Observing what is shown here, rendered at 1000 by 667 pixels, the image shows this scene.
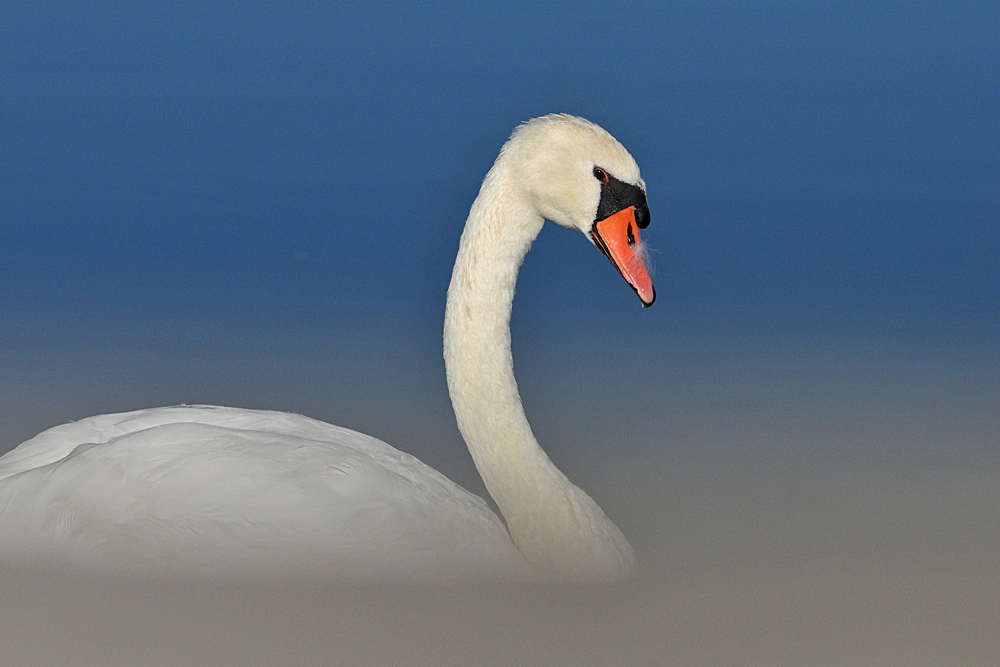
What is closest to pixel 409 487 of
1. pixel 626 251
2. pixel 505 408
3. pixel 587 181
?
pixel 505 408

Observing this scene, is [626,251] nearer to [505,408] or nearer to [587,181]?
[587,181]

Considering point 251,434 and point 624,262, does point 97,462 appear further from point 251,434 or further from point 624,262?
point 624,262

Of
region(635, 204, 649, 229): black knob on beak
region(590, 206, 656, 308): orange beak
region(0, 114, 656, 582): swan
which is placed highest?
region(635, 204, 649, 229): black knob on beak

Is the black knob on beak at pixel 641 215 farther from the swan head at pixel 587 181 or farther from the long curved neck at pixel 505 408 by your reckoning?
the long curved neck at pixel 505 408

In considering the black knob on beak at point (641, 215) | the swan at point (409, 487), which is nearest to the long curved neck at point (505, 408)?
the swan at point (409, 487)

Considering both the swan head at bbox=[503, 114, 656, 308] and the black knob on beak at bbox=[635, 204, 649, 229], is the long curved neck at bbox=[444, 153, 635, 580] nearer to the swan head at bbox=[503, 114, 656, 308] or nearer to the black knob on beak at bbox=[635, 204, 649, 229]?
the swan head at bbox=[503, 114, 656, 308]

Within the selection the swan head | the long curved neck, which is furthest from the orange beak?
the long curved neck

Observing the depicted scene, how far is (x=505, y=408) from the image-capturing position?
564 centimetres

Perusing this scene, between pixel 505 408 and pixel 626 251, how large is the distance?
778 millimetres

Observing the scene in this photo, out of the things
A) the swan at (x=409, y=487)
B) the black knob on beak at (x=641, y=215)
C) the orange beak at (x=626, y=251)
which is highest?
the black knob on beak at (x=641, y=215)

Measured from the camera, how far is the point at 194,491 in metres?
5.47

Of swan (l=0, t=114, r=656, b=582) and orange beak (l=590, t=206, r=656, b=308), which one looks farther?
orange beak (l=590, t=206, r=656, b=308)

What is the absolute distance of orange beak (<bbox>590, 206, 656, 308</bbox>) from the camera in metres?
5.57

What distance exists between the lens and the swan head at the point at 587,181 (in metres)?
5.47
